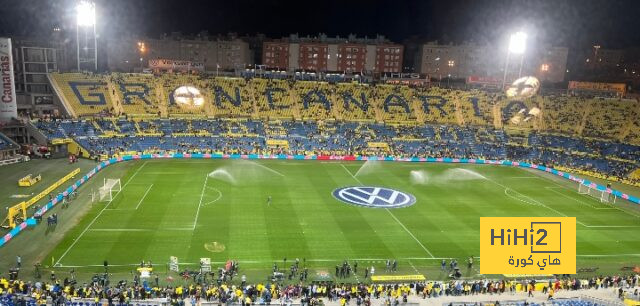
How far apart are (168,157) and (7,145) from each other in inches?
796

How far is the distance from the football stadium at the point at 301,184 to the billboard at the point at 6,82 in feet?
0.63

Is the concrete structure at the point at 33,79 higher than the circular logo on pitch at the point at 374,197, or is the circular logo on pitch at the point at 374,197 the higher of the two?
the concrete structure at the point at 33,79

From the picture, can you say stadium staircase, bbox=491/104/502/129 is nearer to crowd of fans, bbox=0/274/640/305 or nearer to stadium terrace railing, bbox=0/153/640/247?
stadium terrace railing, bbox=0/153/640/247

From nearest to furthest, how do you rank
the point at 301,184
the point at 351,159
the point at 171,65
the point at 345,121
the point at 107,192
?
the point at 107,192 → the point at 301,184 → the point at 351,159 → the point at 345,121 → the point at 171,65

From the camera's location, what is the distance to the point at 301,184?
56.7 metres

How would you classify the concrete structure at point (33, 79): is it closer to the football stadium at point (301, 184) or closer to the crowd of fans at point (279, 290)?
the football stadium at point (301, 184)

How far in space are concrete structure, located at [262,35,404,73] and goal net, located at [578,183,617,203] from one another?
264 ft

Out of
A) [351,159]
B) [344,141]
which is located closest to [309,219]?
[351,159]

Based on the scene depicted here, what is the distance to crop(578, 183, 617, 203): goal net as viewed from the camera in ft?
180

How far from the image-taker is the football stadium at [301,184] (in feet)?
99.9

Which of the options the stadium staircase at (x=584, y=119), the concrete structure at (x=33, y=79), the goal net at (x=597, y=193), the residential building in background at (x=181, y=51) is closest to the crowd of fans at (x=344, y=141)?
the stadium staircase at (x=584, y=119)

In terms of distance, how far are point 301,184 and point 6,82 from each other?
4679 cm

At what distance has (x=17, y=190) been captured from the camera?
48.2 metres

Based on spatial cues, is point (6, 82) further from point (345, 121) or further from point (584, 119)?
point (584, 119)
